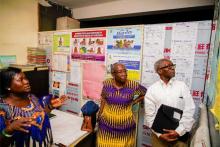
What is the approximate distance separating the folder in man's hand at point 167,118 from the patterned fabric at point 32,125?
95cm

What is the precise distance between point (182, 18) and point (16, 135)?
260 centimetres

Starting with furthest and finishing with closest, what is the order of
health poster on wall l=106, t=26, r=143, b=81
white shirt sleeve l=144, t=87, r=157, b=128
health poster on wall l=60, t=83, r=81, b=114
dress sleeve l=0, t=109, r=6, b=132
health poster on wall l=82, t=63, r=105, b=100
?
health poster on wall l=60, t=83, r=81, b=114
health poster on wall l=82, t=63, r=105, b=100
health poster on wall l=106, t=26, r=143, b=81
white shirt sleeve l=144, t=87, r=157, b=128
dress sleeve l=0, t=109, r=6, b=132

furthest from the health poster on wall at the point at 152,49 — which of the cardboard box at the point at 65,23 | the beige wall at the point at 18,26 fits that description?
the beige wall at the point at 18,26

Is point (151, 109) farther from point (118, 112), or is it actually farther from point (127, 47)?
point (127, 47)

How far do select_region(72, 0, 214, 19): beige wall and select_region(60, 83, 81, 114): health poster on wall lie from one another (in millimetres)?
1308

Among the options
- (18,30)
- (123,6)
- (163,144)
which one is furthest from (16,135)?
(123,6)

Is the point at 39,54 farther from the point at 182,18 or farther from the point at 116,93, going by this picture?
the point at 182,18

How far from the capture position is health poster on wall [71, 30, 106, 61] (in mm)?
2286

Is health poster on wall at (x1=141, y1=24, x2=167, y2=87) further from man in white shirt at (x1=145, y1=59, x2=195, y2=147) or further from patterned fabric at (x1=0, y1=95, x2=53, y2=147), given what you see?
patterned fabric at (x1=0, y1=95, x2=53, y2=147)

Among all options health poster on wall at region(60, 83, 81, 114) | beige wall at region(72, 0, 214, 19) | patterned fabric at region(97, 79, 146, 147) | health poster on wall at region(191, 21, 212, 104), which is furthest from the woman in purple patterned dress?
beige wall at region(72, 0, 214, 19)

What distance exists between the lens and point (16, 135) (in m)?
1.19

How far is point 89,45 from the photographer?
240 cm

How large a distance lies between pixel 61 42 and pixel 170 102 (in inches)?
75.4

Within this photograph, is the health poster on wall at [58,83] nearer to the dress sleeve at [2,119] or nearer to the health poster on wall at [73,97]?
the health poster on wall at [73,97]
